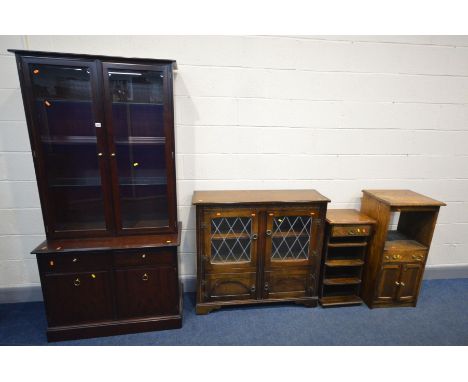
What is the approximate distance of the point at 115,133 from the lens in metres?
1.89

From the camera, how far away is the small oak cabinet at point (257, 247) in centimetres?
214

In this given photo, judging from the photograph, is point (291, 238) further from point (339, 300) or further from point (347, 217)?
point (339, 300)

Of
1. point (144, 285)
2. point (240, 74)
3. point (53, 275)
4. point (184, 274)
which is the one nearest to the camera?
point (53, 275)

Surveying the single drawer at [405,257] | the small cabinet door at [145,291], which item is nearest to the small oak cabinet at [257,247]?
the small cabinet door at [145,291]

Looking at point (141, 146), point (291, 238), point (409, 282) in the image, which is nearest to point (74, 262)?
point (141, 146)

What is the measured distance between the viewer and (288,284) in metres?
2.35

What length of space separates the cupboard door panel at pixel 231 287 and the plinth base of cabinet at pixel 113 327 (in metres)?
0.33

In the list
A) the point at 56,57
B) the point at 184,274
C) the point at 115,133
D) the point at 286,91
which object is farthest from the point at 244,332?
the point at 56,57

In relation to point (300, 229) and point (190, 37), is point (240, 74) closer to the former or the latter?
point (190, 37)

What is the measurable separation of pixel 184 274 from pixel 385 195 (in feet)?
7.33

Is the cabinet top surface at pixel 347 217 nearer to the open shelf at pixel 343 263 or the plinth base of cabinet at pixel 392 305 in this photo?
the open shelf at pixel 343 263

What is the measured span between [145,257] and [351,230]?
6.12 feet

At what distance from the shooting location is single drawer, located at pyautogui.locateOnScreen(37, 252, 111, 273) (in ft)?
6.07

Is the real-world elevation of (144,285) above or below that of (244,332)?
above
